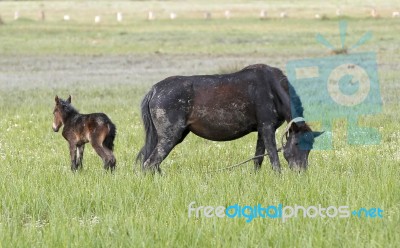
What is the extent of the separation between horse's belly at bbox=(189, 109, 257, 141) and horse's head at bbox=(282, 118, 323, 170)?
580 mm

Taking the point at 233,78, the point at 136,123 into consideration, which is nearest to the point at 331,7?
the point at 136,123

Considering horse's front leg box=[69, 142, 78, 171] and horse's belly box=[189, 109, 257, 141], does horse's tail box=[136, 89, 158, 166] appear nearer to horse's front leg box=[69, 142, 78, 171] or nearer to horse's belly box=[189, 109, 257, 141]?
horse's belly box=[189, 109, 257, 141]

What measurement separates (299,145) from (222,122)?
987 mm

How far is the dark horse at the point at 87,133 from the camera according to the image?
10.7 metres

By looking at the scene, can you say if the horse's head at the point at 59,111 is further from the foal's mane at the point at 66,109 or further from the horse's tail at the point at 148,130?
the horse's tail at the point at 148,130

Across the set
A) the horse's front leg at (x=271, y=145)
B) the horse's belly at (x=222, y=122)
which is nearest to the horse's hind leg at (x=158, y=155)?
the horse's belly at (x=222, y=122)

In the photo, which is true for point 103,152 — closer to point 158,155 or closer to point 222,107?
point 158,155

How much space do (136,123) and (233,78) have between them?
6.14m

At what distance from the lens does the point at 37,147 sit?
1323 centimetres

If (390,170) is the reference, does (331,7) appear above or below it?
above

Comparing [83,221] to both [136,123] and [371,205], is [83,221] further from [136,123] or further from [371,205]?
[136,123]

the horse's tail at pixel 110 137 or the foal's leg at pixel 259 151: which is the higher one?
the horse's tail at pixel 110 137

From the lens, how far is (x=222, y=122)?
10242mm

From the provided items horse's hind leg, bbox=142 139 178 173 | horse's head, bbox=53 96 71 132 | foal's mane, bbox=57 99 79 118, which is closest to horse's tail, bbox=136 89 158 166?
horse's hind leg, bbox=142 139 178 173
